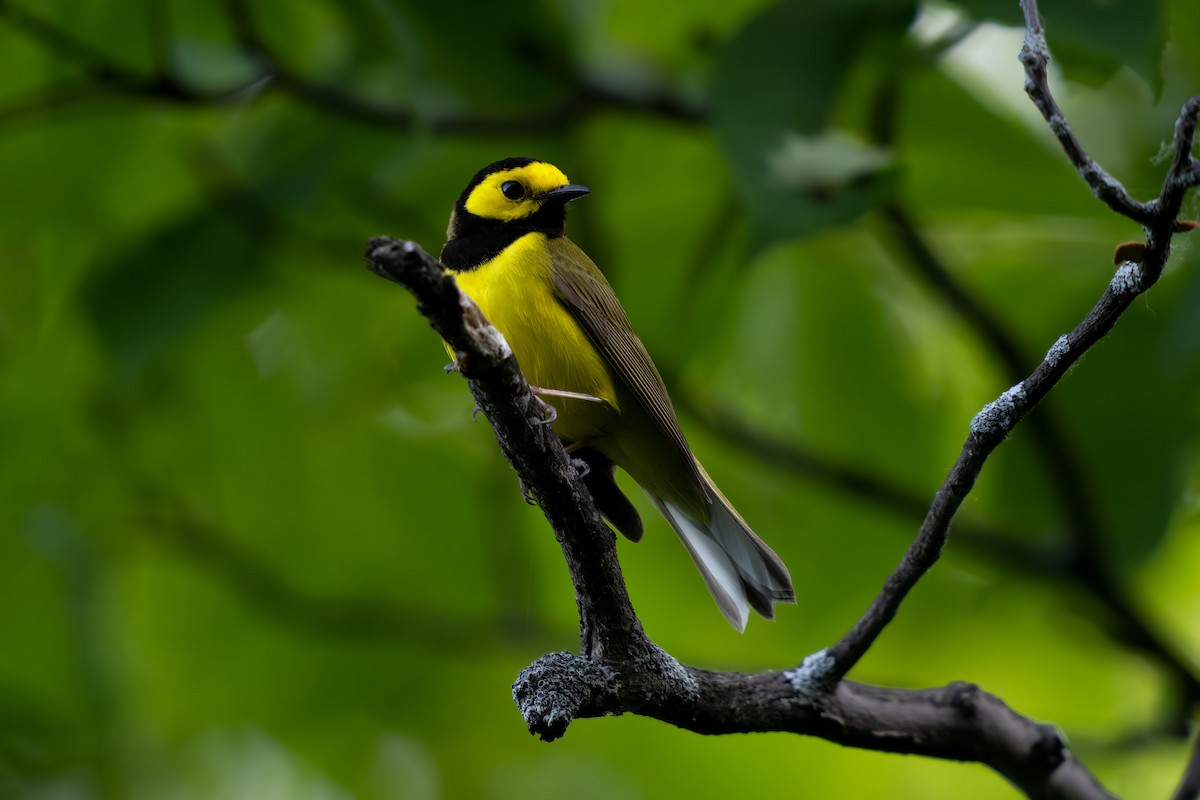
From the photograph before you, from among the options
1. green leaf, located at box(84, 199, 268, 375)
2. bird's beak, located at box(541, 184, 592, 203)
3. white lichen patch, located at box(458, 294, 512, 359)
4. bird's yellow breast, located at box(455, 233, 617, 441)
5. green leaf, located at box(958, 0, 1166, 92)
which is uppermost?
green leaf, located at box(84, 199, 268, 375)

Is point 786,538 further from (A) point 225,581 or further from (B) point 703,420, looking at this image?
(A) point 225,581

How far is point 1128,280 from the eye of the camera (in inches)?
71.6

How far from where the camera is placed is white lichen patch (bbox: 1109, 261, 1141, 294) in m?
1.81

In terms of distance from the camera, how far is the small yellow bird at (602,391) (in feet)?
10.6

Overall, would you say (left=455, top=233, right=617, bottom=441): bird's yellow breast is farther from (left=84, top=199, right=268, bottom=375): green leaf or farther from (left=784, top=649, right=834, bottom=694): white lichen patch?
(left=84, top=199, right=268, bottom=375): green leaf

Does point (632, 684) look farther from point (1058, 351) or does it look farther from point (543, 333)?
Answer: point (543, 333)

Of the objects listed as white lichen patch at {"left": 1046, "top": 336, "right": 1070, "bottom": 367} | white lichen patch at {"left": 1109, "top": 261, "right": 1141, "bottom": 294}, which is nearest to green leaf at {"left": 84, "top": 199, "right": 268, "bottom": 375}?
white lichen patch at {"left": 1046, "top": 336, "right": 1070, "bottom": 367}

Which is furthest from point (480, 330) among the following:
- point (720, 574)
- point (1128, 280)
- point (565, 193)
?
point (565, 193)

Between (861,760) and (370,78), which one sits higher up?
(370,78)

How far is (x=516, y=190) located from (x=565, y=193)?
0.48 feet

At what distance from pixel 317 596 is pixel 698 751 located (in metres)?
1.67

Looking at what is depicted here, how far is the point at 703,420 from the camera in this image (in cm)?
452

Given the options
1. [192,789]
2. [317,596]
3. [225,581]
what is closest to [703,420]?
[317,596]

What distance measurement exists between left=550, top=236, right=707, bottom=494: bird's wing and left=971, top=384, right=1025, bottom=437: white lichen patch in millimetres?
1216
